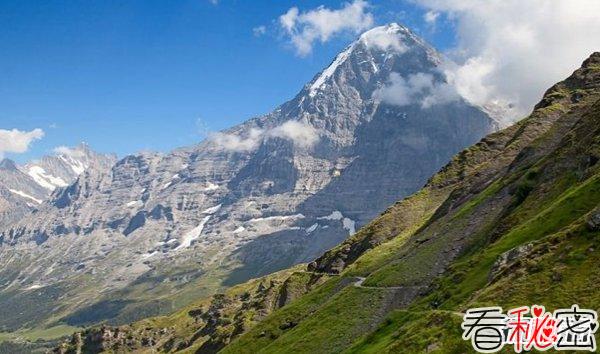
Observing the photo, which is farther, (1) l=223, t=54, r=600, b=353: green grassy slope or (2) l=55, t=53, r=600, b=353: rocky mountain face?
(2) l=55, t=53, r=600, b=353: rocky mountain face

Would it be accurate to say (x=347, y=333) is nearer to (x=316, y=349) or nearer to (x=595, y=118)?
(x=316, y=349)

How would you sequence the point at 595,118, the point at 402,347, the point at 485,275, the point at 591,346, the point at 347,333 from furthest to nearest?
the point at 595,118 → the point at 347,333 → the point at 485,275 → the point at 402,347 → the point at 591,346

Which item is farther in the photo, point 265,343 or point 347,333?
point 265,343

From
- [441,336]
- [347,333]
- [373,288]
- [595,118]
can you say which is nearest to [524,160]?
[595,118]

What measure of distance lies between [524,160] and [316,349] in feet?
271

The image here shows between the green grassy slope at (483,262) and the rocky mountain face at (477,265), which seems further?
the rocky mountain face at (477,265)

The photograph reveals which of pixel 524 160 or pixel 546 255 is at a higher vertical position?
pixel 524 160

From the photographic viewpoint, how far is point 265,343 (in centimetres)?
15675

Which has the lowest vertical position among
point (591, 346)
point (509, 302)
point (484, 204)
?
point (591, 346)

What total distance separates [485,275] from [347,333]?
36.7 meters

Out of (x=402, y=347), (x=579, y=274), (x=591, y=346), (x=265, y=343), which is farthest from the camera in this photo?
(x=265, y=343)

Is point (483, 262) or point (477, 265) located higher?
point (483, 262)

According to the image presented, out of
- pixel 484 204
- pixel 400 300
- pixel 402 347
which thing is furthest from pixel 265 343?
pixel 402 347

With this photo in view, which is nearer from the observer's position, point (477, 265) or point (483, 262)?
point (483, 262)
